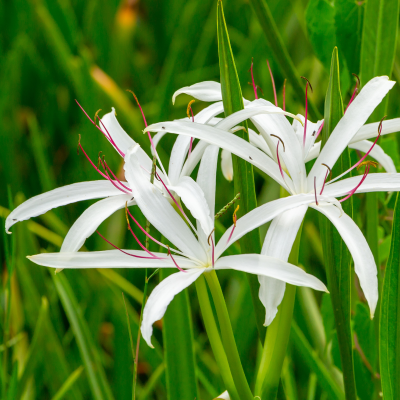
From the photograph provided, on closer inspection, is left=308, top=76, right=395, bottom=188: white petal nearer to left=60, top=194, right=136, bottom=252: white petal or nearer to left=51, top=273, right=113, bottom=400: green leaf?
left=60, top=194, right=136, bottom=252: white petal

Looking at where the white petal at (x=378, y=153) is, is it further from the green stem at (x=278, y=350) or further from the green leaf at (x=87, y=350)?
the green leaf at (x=87, y=350)

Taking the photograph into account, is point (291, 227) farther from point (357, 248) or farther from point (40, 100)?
point (40, 100)

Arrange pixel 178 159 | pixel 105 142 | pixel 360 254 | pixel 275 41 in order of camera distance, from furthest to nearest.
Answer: pixel 105 142, pixel 275 41, pixel 178 159, pixel 360 254

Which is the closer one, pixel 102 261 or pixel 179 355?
pixel 102 261

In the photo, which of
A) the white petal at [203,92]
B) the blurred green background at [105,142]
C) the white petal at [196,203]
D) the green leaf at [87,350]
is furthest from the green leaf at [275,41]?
the green leaf at [87,350]

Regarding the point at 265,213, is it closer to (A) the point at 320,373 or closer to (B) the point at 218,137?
(B) the point at 218,137

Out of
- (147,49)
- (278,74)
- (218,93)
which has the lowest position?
(218,93)

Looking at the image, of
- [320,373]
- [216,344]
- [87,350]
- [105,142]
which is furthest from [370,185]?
[105,142]

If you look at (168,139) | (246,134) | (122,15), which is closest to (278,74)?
(168,139)
